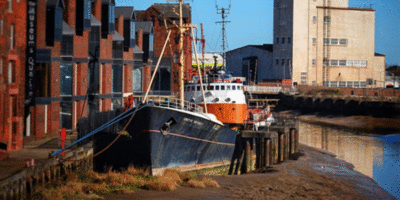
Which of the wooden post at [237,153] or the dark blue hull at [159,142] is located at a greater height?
the dark blue hull at [159,142]

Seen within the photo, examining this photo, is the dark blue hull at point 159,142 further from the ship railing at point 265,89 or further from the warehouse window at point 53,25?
the ship railing at point 265,89

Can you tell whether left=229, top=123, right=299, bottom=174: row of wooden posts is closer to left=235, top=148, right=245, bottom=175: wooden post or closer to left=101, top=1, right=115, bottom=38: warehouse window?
left=235, top=148, right=245, bottom=175: wooden post

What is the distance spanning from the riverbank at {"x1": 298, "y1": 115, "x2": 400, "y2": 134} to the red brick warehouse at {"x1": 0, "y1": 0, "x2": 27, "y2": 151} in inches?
1815

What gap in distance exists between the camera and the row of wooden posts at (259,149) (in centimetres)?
3350

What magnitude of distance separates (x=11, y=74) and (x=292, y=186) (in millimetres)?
14330

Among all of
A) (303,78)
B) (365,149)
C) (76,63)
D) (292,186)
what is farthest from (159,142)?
(303,78)

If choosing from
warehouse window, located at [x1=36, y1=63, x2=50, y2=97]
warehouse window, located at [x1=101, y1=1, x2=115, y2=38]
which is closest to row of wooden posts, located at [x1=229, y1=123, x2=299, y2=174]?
warehouse window, located at [x1=36, y1=63, x2=50, y2=97]

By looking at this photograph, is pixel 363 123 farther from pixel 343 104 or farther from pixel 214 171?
pixel 214 171

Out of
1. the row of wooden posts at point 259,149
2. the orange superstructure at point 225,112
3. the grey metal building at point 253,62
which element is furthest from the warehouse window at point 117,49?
the grey metal building at point 253,62

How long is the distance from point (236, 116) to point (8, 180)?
71.5 ft

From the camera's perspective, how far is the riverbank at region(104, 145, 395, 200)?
21531 millimetres

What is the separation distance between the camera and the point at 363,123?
238 feet

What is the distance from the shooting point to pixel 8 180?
16.7 metres

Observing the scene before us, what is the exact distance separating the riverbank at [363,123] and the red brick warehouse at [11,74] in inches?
1815
